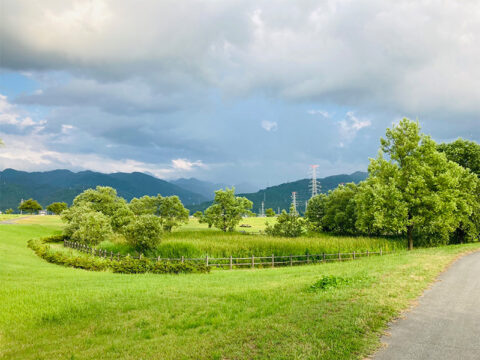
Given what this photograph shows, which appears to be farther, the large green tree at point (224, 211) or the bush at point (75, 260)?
the large green tree at point (224, 211)

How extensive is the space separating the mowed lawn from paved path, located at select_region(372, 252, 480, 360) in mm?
474

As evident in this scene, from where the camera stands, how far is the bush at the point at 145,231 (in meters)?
37.4

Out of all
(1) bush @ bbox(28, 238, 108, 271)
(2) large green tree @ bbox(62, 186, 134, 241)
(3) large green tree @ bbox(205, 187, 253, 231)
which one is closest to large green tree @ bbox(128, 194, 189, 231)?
(2) large green tree @ bbox(62, 186, 134, 241)

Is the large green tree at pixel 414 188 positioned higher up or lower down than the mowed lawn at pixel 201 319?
higher up

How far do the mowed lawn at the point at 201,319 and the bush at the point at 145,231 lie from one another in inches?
833

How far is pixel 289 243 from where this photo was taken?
3844 cm

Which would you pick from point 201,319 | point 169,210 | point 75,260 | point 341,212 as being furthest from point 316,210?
point 201,319

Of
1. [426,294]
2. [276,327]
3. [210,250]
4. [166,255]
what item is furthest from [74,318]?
[166,255]

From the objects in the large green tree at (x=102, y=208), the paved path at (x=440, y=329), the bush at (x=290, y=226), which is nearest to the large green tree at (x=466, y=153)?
the bush at (x=290, y=226)

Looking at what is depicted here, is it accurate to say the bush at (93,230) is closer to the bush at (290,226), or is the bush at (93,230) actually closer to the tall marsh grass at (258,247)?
the tall marsh grass at (258,247)

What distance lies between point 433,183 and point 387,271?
72.7ft

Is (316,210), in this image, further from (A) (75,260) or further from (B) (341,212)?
(A) (75,260)

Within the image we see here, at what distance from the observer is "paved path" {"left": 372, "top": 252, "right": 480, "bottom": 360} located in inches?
293

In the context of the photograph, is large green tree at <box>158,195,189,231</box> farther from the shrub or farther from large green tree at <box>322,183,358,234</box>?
the shrub
